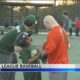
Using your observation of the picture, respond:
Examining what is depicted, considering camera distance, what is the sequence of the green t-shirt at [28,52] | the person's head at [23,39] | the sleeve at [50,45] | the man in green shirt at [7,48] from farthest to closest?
1. the man in green shirt at [7,48]
2. the green t-shirt at [28,52]
3. the person's head at [23,39]
4. the sleeve at [50,45]

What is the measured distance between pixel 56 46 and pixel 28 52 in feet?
2.31

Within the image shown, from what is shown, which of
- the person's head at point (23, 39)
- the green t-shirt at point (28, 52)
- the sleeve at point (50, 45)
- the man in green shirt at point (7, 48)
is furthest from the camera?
the man in green shirt at point (7, 48)

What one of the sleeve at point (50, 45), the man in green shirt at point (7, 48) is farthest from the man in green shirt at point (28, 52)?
the sleeve at point (50, 45)

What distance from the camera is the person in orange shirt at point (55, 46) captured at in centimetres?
660

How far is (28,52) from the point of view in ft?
23.5

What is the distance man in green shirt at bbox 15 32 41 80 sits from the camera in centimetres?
695

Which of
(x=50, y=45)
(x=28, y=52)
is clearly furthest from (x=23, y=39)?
(x=50, y=45)

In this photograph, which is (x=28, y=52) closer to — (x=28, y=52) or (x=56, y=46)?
(x=28, y=52)

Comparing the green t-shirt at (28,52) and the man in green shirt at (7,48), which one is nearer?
the green t-shirt at (28,52)

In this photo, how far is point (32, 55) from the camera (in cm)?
712

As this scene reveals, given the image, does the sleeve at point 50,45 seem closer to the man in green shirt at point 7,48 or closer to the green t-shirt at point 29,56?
the green t-shirt at point 29,56

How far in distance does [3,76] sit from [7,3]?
31.0 m

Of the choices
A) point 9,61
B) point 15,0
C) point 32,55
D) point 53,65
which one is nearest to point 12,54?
point 9,61

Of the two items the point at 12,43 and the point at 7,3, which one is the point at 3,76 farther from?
the point at 7,3
